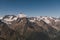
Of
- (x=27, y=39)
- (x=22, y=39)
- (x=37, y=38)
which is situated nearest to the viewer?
(x=22, y=39)

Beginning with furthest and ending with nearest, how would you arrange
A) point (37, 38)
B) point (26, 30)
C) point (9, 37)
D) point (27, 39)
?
point (26, 30)
point (37, 38)
point (27, 39)
point (9, 37)

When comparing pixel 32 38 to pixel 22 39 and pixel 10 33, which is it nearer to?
pixel 22 39

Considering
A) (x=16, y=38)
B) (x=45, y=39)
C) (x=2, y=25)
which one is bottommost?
(x=45, y=39)

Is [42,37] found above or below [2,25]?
below

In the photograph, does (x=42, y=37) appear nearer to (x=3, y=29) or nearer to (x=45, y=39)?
(x=45, y=39)

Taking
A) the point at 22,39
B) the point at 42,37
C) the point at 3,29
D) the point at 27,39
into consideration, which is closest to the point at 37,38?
the point at 42,37

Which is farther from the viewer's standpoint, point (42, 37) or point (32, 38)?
point (42, 37)

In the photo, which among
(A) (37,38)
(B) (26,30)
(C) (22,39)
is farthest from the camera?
(B) (26,30)

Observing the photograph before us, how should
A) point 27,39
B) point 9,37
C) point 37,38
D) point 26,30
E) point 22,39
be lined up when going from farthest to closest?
point 26,30, point 37,38, point 27,39, point 22,39, point 9,37

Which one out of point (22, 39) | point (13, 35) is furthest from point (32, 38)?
point (13, 35)
